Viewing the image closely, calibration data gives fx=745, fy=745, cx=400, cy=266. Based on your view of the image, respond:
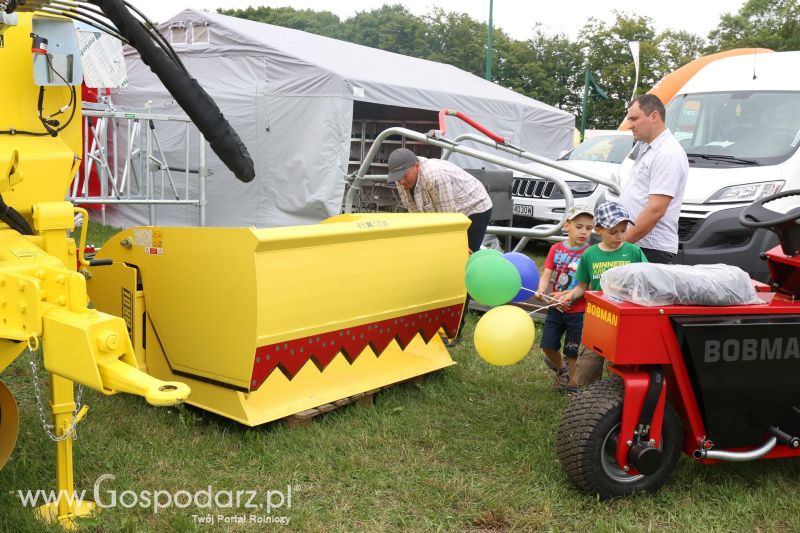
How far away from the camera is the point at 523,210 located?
34.1 feet

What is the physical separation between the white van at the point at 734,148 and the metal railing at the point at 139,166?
214 inches

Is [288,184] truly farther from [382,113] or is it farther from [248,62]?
[382,113]

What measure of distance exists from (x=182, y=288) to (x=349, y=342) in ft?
3.21

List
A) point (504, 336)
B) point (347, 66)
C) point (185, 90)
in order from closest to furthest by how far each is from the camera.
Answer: point (185, 90) < point (504, 336) < point (347, 66)

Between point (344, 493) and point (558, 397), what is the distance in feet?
6.02

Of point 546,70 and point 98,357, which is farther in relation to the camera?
point 546,70

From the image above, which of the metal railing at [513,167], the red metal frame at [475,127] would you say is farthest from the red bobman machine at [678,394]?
the red metal frame at [475,127]

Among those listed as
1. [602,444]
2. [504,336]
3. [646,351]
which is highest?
[646,351]

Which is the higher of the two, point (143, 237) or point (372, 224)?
point (372, 224)

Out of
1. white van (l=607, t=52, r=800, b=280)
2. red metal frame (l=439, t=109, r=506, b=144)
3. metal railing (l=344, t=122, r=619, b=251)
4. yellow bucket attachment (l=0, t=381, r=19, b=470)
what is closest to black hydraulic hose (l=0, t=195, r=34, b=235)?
yellow bucket attachment (l=0, t=381, r=19, b=470)

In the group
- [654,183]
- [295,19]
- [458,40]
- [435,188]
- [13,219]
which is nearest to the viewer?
[13,219]

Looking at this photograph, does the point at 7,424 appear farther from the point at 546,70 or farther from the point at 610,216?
the point at 546,70

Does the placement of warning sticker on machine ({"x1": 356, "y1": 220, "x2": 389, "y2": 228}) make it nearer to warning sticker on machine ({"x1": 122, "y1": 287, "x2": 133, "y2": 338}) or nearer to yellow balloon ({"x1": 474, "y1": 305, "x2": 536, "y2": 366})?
yellow balloon ({"x1": 474, "y1": 305, "x2": 536, "y2": 366})

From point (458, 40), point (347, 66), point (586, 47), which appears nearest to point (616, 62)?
point (586, 47)
